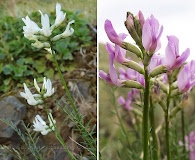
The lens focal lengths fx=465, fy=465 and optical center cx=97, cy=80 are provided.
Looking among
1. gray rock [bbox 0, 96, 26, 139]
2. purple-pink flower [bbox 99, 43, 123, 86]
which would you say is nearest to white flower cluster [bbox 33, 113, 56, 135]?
gray rock [bbox 0, 96, 26, 139]

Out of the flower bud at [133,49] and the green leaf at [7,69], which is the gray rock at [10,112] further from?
the flower bud at [133,49]

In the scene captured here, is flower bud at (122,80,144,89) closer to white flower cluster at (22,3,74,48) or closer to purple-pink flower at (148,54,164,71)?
purple-pink flower at (148,54,164,71)

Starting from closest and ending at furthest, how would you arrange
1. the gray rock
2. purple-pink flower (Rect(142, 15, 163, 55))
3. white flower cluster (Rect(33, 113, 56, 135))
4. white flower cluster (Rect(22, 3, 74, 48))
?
purple-pink flower (Rect(142, 15, 163, 55))
white flower cluster (Rect(22, 3, 74, 48))
white flower cluster (Rect(33, 113, 56, 135))
the gray rock

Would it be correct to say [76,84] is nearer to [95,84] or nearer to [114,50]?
[95,84]

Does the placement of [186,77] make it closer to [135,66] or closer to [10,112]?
[135,66]

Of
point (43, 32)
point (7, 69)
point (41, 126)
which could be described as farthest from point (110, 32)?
point (7, 69)

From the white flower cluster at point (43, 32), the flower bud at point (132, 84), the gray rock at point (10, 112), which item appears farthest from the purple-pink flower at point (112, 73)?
the gray rock at point (10, 112)

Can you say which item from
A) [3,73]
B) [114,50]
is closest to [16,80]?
[3,73]
